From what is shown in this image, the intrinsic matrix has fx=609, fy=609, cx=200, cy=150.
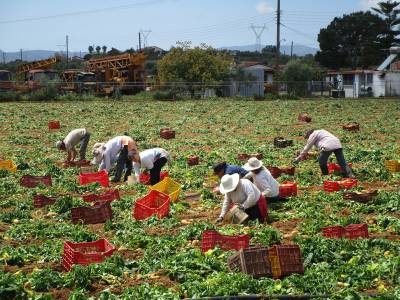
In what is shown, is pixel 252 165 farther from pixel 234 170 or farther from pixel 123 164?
pixel 123 164

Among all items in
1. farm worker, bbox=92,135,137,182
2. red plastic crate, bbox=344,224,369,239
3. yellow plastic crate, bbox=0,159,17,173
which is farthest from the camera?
yellow plastic crate, bbox=0,159,17,173

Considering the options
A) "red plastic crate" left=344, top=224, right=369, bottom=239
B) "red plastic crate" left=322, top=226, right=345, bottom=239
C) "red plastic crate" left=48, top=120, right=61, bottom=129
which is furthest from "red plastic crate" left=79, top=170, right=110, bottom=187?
"red plastic crate" left=48, top=120, right=61, bottom=129

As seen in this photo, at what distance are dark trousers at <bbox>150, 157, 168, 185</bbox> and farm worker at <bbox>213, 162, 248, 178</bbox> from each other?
119 inches

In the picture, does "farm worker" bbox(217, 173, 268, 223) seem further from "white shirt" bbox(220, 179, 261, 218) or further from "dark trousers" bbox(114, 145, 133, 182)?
"dark trousers" bbox(114, 145, 133, 182)

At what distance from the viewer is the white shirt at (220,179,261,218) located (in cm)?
1151

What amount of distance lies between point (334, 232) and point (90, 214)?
4.73m

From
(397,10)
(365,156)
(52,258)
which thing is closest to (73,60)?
(397,10)

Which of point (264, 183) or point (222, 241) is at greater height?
point (264, 183)

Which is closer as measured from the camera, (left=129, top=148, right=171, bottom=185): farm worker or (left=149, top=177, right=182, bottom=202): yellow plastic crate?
(left=149, top=177, right=182, bottom=202): yellow plastic crate

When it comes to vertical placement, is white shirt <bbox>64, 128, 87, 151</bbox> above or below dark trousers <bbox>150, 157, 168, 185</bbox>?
above

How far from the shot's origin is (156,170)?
15367mm

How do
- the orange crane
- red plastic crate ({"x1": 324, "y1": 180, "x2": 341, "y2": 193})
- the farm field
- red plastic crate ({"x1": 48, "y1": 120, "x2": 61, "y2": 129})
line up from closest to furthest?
the farm field → red plastic crate ({"x1": 324, "y1": 180, "x2": 341, "y2": 193}) → red plastic crate ({"x1": 48, "y1": 120, "x2": 61, "y2": 129}) → the orange crane

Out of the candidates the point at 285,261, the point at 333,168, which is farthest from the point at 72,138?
the point at 285,261

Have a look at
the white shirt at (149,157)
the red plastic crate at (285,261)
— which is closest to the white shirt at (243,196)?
the red plastic crate at (285,261)
